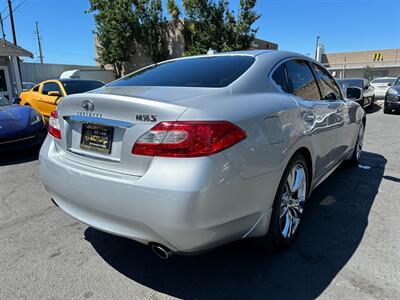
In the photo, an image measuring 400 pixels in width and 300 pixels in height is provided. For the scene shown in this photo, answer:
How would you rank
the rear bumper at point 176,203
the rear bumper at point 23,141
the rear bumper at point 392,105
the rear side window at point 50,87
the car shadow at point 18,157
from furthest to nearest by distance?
the rear bumper at point 392,105 → the rear side window at point 50,87 → the car shadow at point 18,157 → the rear bumper at point 23,141 → the rear bumper at point 176,203

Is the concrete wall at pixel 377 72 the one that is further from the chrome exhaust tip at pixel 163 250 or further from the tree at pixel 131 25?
the chrome exhaust tip at pixel 163 250

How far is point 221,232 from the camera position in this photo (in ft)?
6.42

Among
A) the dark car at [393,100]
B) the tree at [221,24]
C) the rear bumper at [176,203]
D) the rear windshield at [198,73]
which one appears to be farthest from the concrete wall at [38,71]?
the rear bumper at [176,203]

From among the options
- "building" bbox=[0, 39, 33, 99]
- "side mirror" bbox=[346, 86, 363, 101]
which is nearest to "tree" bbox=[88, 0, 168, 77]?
"building" bbox=[0, 39, 33, 99]

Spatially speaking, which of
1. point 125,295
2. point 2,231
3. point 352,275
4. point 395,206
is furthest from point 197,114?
point 395,206

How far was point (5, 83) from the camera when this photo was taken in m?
14.6

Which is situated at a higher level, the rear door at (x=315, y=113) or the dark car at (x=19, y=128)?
the rear door at (x=315, y=113)

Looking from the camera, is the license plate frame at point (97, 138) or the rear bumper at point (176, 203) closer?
the rear bumper at point (176, 203)

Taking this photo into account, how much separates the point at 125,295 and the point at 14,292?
30.6 inches

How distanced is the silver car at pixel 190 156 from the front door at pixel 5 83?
14.2m

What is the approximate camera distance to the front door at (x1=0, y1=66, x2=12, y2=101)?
568 inches

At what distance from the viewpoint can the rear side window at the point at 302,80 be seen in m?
2.99

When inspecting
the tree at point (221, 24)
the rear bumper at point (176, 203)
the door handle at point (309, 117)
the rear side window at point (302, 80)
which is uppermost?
the tree at point (221, 24)

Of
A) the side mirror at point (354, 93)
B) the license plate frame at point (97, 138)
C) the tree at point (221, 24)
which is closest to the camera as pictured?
the license plate frame at point (97, 138)
